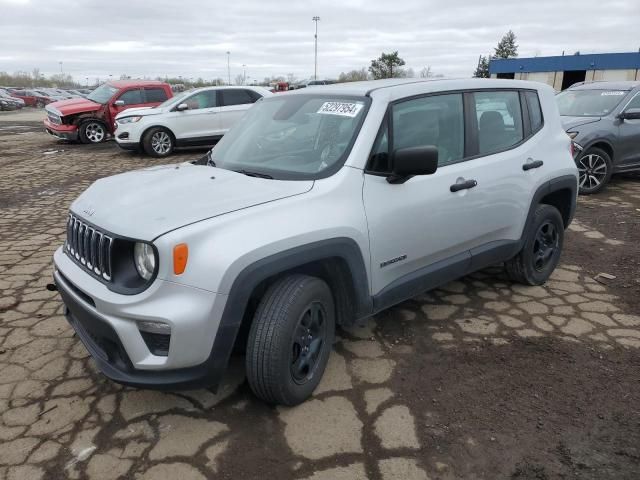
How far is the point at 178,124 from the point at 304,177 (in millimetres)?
9971

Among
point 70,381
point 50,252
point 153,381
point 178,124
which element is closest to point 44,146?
point 178,124

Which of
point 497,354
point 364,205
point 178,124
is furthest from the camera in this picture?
point 178,124

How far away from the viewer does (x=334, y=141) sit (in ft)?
10.1

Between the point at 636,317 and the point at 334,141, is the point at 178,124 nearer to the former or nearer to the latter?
the point at 334,141

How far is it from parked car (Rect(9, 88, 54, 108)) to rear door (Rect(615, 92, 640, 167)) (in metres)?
41.3

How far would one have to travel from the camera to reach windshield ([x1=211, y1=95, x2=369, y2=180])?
9.86 feet

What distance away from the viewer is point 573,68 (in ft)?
115

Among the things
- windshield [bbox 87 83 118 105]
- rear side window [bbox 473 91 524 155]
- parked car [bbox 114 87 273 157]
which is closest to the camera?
rear side window [bbox 473 91 524 155]

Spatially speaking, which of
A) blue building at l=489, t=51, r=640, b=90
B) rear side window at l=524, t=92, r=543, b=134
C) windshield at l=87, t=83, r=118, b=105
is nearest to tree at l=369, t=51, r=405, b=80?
blue building at l=489, t=51, r=640, b=90

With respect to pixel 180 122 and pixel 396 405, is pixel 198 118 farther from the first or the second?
pixel 396 405

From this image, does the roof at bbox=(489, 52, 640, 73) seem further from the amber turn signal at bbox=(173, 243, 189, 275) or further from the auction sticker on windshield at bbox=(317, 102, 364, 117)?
the amber turn signal at bbox=(173, 243, 189, 275)

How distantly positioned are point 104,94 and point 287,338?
14019 mm

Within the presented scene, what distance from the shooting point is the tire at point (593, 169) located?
300 inches

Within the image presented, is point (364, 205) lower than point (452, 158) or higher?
lower
